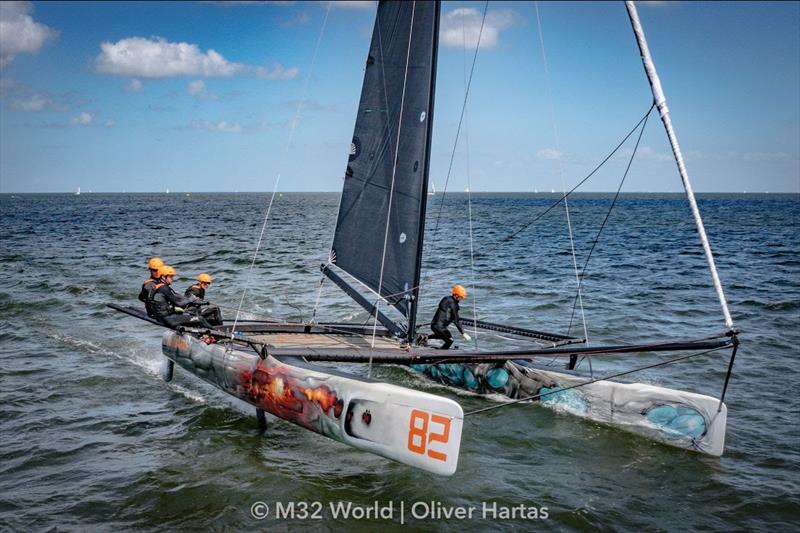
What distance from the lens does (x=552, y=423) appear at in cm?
995

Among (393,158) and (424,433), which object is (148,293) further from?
(424,433)

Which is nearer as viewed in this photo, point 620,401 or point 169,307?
point 620,401

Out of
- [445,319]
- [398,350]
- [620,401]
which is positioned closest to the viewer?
[620,401]

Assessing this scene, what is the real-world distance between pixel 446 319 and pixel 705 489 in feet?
15.0

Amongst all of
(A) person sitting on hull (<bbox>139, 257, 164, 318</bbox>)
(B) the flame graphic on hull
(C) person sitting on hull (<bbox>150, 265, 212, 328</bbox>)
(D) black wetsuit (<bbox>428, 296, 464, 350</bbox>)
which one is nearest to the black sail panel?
(D) black wetsuit (<bbox>428, 296, 464, 350</bbox>)

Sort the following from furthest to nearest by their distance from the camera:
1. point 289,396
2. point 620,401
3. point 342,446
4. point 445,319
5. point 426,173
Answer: point 445,319, point 426,173, point 620,401, point 342,446, point 289,396

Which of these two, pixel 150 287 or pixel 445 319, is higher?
pixel 150 287

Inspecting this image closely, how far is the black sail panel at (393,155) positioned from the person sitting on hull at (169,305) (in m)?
3.01

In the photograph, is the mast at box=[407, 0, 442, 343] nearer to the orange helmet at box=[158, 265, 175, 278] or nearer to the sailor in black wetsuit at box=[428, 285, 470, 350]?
the sailor in black wetsuit at box=[428, 285, 470, 350]

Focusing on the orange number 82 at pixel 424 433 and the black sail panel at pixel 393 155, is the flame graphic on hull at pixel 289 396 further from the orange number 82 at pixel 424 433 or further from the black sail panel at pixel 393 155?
the black sail panel at pixel 393 155

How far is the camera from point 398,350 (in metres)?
9.81

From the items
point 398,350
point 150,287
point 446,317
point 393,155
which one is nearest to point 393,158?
point 393,155

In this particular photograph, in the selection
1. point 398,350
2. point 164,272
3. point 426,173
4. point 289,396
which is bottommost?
point 289,396

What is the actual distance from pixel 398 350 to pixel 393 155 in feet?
11.2
